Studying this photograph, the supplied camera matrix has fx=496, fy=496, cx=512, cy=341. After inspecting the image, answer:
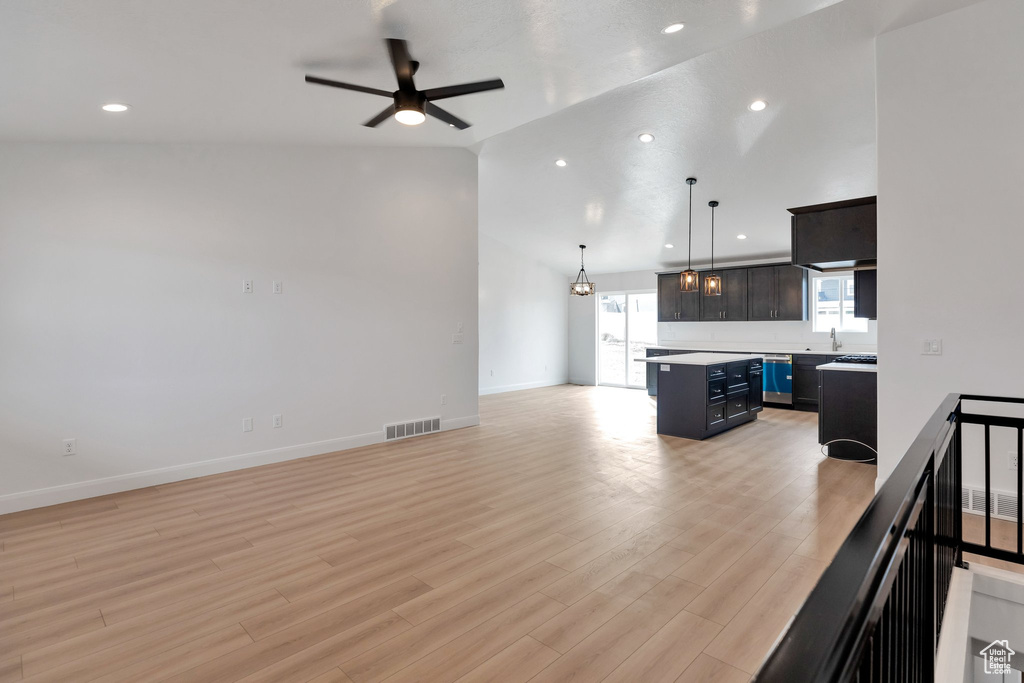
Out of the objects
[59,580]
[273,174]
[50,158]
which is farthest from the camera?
[273,174]

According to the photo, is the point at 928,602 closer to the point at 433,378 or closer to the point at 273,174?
the point at 433,378

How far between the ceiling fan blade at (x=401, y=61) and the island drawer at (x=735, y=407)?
488cm

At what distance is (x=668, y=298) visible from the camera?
30.4 feet

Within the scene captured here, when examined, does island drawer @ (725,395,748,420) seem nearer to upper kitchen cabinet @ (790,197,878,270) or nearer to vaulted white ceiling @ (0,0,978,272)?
upper kitchen cabinet @ (790,197,878,270)

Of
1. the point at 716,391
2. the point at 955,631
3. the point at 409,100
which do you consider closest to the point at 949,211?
the point at 955,631

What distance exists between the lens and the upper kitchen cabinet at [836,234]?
442 centimetres

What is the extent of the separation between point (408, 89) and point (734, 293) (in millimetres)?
6967

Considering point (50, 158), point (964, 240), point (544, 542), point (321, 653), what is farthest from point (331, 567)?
point (964, 240)

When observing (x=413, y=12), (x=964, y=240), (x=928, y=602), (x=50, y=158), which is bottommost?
(x=928, y=602)

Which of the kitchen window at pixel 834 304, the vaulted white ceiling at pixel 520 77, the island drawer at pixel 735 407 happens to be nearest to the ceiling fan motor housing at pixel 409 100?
the vaulted white ceiling at pixel 520 77

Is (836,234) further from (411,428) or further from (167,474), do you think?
(167,474)

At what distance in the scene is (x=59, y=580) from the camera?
8.34 ft

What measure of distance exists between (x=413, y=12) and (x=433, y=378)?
386 cm

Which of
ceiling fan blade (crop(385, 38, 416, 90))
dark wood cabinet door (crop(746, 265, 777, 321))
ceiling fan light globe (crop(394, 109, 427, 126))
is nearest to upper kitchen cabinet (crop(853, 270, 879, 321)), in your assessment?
Answer: dark wood cabinet door (crop(746, 265, 777, 321))
